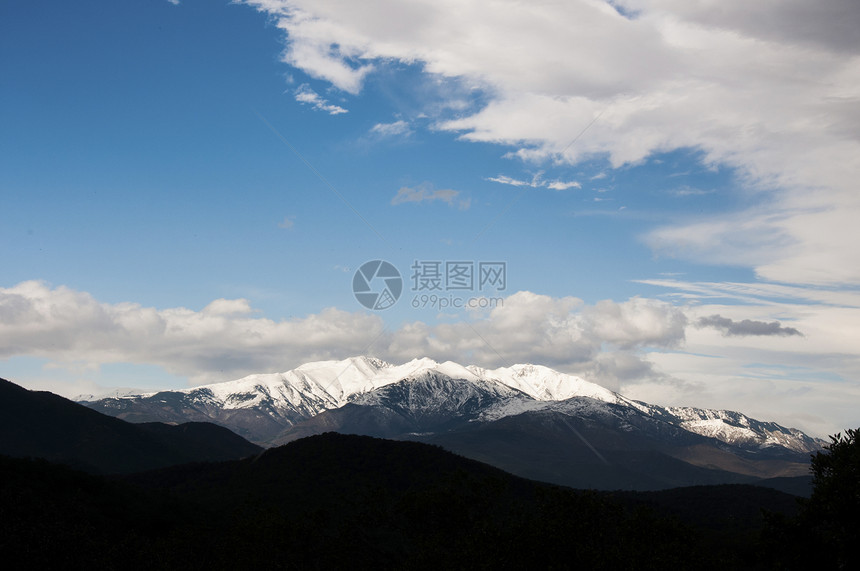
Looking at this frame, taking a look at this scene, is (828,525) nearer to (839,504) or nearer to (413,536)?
(839,504)

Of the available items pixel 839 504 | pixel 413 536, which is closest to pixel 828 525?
pixel 839 504

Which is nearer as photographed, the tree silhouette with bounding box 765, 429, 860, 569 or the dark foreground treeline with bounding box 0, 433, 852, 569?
the tree silhouette with bounding box 765, 429, 860, 569

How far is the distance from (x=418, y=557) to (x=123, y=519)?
93900 mm

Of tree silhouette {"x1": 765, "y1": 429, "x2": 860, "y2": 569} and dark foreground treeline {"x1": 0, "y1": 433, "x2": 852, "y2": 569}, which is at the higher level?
tree silhouette {"x1": 765, "y1": 429, "x2": 860, "y2": 569}

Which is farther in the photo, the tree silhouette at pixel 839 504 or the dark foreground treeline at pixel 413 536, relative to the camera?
the dark foreground treeline at pixel 413 536

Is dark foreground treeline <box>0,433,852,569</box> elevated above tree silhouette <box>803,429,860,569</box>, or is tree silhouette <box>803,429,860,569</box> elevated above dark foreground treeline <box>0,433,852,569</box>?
tree silhouette <box>803,429,860,569</box>

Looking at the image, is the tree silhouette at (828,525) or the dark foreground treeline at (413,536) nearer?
the tree silhouette at (828,525)

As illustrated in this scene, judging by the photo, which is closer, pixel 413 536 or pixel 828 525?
pixel 828 525

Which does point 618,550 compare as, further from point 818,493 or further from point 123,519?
point 123,519

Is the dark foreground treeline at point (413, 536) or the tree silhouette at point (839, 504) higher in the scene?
the tree silhouette at point (839, 504)

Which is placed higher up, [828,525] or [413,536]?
[828,525]

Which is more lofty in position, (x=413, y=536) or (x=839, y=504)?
(x=839, y=504)

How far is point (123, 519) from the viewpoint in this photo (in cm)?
14375

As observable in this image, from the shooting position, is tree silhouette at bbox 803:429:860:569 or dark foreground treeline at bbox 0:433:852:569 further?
dark foreground treeline at bbox 0:433:852:569
